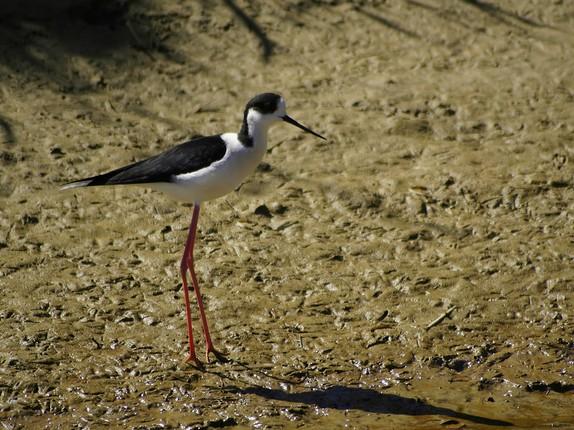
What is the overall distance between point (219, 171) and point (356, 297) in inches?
37.5

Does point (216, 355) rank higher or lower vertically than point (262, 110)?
lower

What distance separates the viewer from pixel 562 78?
264 inches

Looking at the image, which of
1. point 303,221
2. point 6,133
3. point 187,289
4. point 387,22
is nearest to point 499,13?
point 387,22

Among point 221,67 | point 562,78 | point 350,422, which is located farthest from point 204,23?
point 350,422

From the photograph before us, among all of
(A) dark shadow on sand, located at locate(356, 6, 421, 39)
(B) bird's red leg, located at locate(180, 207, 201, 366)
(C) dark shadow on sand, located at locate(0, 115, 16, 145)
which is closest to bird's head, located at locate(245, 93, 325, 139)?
(B) bird's red leg, located at locate(180, 207, 201, 366)

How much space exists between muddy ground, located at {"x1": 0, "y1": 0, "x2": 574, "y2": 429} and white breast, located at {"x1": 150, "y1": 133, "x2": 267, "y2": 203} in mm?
603

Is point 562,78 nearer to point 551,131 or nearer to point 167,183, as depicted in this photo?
point 551,131

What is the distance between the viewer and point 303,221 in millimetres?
5566

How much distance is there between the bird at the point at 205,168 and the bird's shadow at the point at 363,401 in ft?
1.31

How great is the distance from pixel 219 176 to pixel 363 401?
115cm

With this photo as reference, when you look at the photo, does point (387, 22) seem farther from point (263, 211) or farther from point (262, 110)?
point (262, 110)

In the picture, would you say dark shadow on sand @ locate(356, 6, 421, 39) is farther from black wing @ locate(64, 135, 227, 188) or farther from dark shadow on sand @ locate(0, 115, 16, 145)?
black wing @ locate(64, 135, 227, 188)

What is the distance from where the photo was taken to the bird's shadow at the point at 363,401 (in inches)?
167

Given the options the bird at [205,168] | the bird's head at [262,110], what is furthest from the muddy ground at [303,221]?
the bird's head at [262,110]
